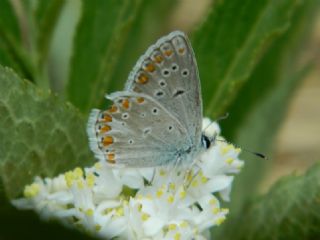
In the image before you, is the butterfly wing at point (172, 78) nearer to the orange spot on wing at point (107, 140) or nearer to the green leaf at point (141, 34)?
the orange spot on wing at point (107, 140)

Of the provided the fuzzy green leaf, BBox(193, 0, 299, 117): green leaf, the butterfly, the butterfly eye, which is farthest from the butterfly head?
the fuzzy green leaf

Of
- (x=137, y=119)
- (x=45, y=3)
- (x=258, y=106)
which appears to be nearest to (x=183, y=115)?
(x=137, y=119)

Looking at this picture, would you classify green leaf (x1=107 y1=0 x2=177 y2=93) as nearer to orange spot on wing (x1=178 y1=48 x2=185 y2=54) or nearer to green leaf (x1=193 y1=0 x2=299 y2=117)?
green leaf (x1=193 y1=0 x2=299 y2=117)

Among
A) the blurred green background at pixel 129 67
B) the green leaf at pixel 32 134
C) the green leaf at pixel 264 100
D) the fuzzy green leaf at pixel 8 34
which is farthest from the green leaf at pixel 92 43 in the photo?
the green leaf at pixel 264 100

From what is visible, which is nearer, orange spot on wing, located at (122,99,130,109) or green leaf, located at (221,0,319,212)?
orange spot on wing, located at (122,99,130,109)

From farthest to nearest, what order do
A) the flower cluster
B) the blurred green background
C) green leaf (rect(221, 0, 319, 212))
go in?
1. green leaf (rect(221, 0, 319, 212))
2. the blurred green background
3. the flower cluster

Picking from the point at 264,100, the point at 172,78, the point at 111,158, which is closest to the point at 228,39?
the point at 264,100

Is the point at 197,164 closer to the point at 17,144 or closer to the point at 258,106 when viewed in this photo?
the point at 17,144
